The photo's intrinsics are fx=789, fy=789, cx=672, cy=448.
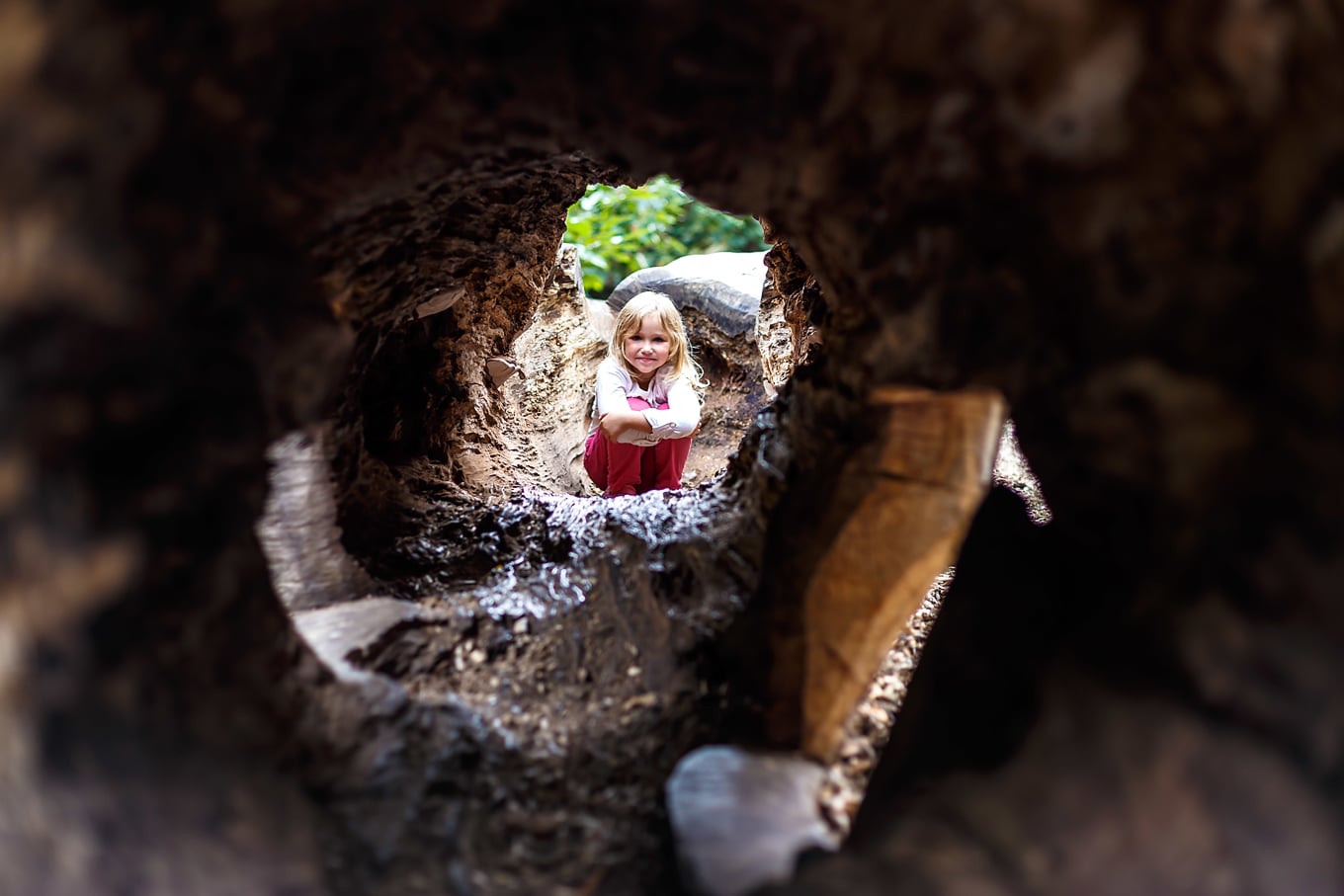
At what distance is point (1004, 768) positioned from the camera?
37.3 inches

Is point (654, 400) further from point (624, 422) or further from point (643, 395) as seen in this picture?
point (624, 422)

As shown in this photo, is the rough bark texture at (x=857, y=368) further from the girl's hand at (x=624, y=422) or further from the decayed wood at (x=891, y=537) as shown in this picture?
the girl's hand at (x=624, y=422)

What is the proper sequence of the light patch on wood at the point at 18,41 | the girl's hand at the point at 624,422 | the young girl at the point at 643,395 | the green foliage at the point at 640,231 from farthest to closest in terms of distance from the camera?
the green foliage at the point at 640,231, the young girl at the point at 643,395, the girl's hand at the point at 624,422, the light patch on wood at the point at 18,41

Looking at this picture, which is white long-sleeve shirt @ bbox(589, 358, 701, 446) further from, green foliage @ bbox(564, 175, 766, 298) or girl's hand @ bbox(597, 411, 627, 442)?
green foliage @ bbox(564, 175, 766, 298)

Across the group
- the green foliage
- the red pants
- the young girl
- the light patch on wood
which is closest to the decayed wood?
the light patch on wood

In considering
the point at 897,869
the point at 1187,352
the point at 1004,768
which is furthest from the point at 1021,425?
the point at 897,869

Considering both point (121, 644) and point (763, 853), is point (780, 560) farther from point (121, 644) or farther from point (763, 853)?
point (121, 644)

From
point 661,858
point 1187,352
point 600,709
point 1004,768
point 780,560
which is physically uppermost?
point 1187,352

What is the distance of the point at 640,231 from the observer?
6.24 m

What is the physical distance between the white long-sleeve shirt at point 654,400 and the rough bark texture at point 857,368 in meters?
1.65

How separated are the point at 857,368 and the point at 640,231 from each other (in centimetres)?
518

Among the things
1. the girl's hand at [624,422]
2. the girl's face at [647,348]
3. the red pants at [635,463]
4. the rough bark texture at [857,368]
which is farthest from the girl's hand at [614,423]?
the rough bark texture at [857,368]

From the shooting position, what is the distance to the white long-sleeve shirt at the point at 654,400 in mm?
2951

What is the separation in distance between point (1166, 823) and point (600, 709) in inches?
33.4
